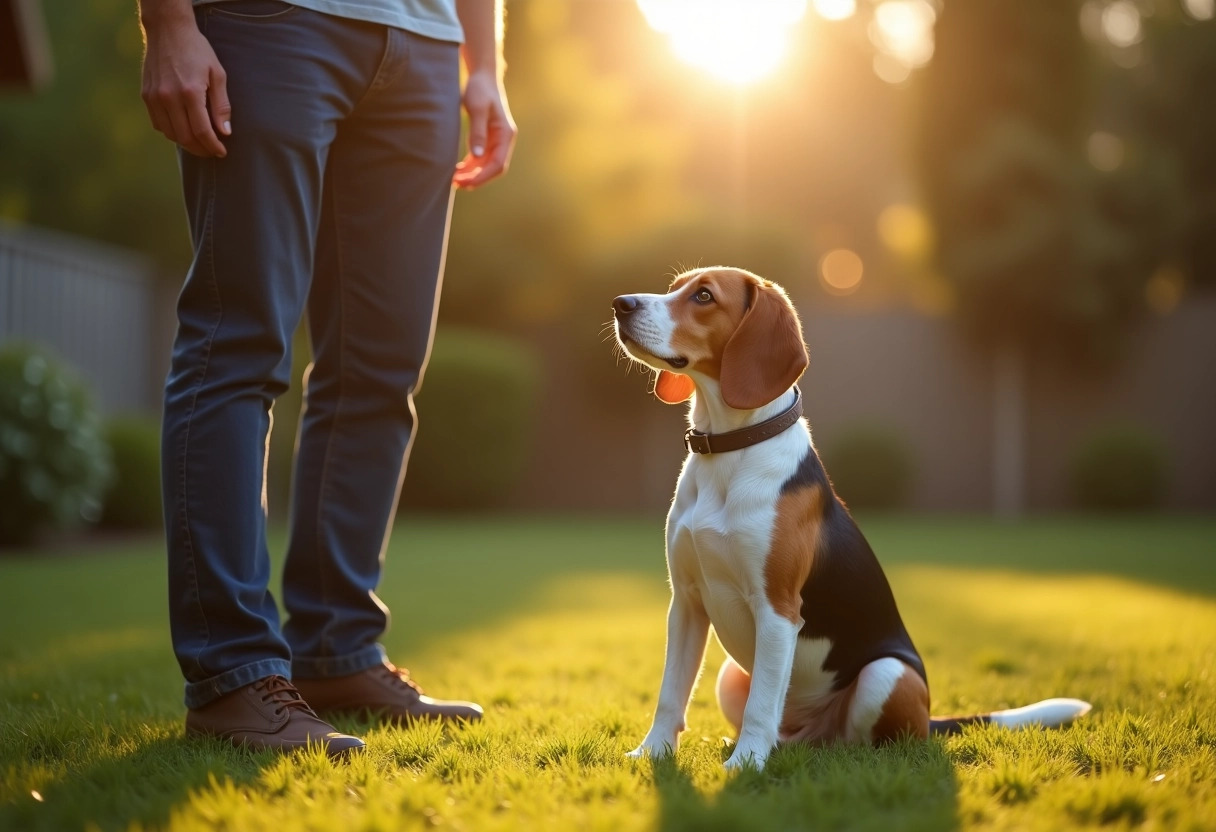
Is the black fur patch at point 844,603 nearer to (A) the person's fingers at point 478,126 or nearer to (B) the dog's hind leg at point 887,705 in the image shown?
(B) the dog's hind leg at point 887,705

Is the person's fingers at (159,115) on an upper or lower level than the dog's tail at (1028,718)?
upper

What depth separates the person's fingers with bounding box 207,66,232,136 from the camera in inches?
93.4

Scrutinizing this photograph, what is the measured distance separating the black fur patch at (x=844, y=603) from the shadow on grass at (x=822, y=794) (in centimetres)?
29

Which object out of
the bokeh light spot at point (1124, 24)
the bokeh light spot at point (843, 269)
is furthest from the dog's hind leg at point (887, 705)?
the bokeh light spot at point (843, 269)

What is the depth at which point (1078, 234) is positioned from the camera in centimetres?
1359

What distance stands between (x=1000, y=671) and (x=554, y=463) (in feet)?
33.6

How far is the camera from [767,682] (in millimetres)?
2500

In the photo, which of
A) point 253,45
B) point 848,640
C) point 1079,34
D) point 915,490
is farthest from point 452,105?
point 1079,34

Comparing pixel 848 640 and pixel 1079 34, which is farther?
pixel 1079 34

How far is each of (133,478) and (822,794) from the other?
8.94 metres

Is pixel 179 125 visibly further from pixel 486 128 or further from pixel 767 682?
pixel 767 682

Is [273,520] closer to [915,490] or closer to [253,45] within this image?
[915,490]

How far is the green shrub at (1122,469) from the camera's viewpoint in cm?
1286

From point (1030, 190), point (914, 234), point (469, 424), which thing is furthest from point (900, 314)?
point (469, 424)
